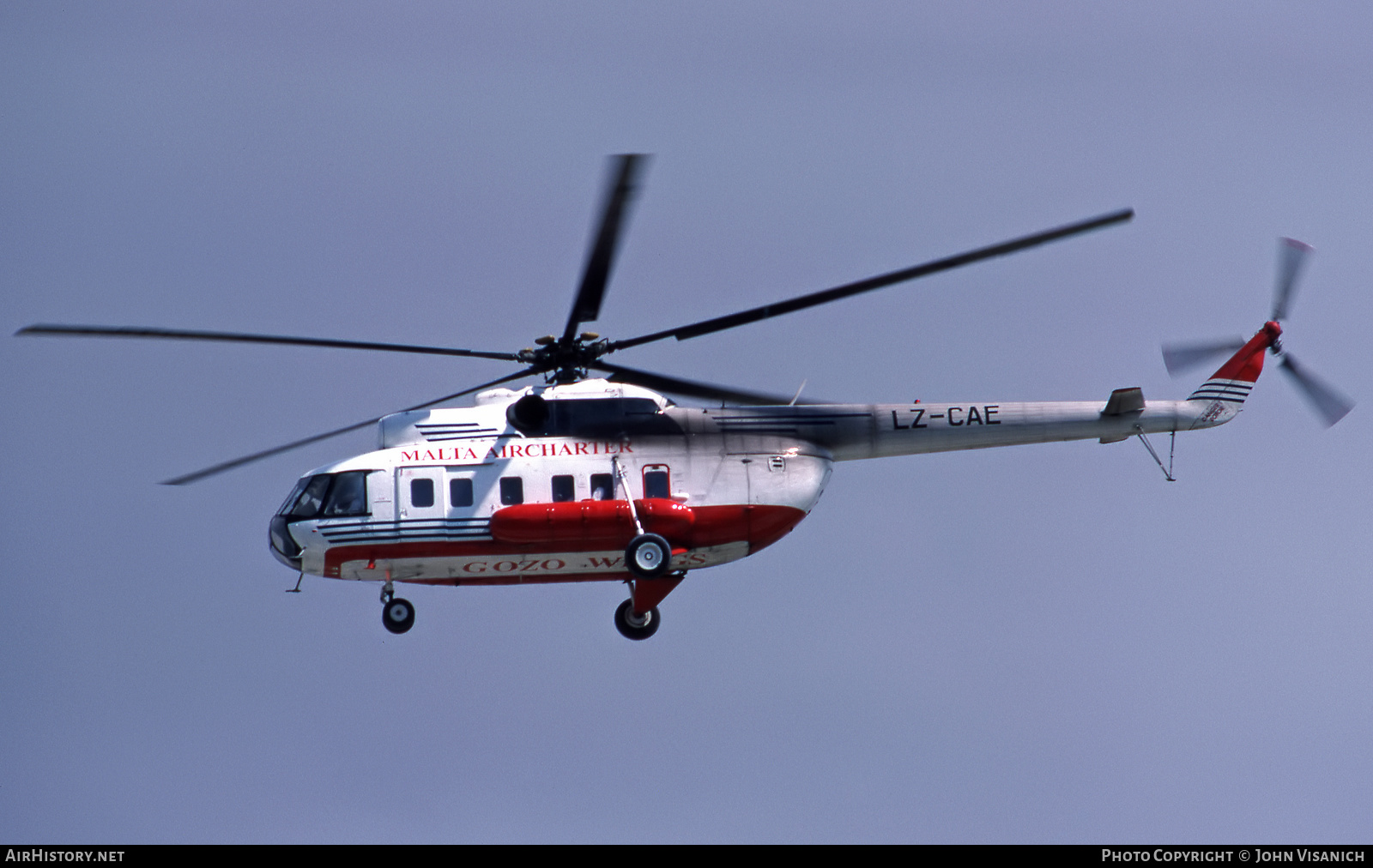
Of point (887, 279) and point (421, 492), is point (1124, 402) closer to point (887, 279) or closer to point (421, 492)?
point (887, 279)

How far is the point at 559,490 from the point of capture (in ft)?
74.9

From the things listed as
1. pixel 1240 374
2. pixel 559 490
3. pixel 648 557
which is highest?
pixel 1240 374

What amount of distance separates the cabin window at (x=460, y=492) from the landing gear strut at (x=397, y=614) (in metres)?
1.67

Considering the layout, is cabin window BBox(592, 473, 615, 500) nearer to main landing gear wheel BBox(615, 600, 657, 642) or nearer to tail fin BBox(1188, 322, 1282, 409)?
main landing gear wheel BBox(615, 600, 657, 642)

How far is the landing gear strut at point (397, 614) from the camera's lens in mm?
23141

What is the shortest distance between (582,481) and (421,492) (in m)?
2.32

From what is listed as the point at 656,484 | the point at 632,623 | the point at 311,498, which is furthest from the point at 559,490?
the point at 311,498

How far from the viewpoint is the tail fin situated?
25422 mm

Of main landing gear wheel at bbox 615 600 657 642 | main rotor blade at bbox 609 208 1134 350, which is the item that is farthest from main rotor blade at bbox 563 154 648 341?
main landing gear wheel at bbox 615 600 657 642

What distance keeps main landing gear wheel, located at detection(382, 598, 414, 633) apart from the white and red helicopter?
0.02 m

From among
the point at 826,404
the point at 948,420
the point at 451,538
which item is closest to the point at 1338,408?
the point at 948,420

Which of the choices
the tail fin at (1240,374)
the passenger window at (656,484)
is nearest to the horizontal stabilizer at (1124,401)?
the tail fin at (1240,374)

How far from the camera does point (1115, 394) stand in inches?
953

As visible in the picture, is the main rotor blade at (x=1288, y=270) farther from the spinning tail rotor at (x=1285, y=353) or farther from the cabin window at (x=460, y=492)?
the cabin window at (x=460, y=492)
